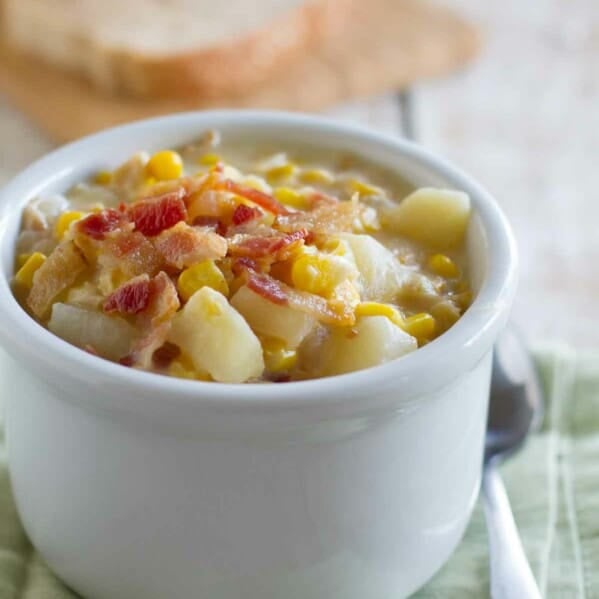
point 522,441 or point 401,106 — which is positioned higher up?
point 522,441

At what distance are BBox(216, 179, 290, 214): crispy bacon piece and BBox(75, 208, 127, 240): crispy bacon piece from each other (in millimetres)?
224

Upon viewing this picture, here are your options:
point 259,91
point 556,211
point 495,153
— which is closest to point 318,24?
point 259,91

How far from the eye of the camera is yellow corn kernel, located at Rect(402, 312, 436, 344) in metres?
2.09

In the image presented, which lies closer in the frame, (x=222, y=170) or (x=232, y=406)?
(x=232, y=406)

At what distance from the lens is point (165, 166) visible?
2.49 metres

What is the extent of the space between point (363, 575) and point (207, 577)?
298 millimetres

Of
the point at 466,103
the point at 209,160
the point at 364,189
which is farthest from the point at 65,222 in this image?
the point at 466,103

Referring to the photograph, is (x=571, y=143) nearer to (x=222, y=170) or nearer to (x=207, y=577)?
(x=222, y=170)

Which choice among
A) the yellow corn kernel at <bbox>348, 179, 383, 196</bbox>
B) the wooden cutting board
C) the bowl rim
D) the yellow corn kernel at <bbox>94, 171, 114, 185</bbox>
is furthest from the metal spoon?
the wooden cutting board

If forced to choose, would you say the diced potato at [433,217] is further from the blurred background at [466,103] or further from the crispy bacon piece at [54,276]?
the blurred background at [466,103]

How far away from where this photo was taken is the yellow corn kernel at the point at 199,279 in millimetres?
2049

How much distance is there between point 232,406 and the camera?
1828mm

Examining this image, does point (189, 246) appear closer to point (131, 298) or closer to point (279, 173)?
point (131, 298)

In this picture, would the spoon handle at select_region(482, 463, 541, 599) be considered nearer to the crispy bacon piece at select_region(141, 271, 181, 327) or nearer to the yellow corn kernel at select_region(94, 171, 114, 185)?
the crispy bacon piece at select_region(141, 271, 181, 327)
